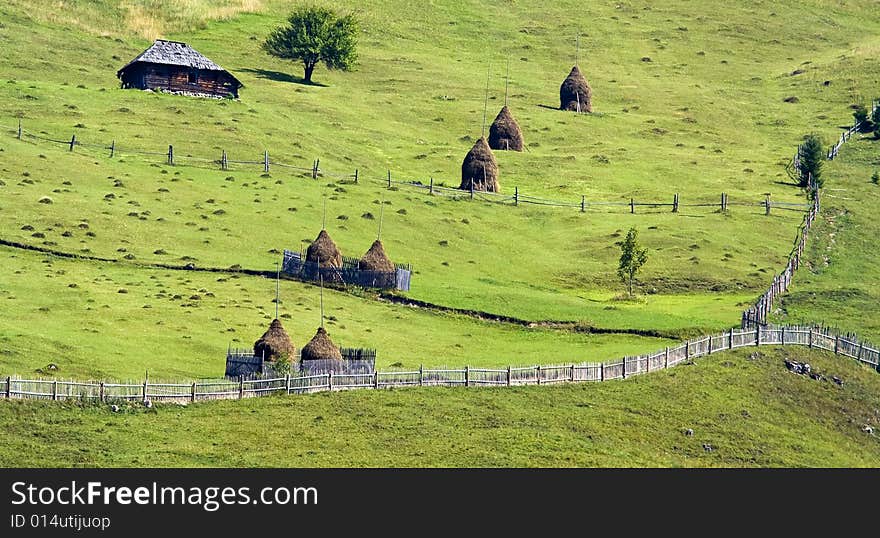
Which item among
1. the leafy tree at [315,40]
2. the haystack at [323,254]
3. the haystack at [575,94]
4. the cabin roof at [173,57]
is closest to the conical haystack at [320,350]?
the haystack at [323,254]

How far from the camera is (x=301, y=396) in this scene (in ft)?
225

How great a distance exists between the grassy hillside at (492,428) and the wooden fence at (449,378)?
1.84 feet

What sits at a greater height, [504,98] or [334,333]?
[504,98]

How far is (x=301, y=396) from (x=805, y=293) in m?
33.9

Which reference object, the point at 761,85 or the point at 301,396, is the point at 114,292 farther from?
the point at 761,85

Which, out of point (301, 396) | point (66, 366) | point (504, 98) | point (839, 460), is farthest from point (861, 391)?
point (504, 98)

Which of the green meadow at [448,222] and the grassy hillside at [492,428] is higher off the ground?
the green meadow at [448,222]

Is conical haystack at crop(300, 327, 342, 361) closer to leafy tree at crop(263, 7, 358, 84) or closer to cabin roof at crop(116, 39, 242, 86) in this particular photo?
cabin roof at crop(116, 39, 242, 86)

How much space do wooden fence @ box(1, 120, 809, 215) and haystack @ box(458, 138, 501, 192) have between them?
0.77 m

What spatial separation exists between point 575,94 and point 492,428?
78345 mm

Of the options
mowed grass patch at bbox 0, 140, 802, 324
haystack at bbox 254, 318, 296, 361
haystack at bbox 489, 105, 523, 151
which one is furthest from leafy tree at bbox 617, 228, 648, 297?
haystack at bbox 489, 105, 523, 151

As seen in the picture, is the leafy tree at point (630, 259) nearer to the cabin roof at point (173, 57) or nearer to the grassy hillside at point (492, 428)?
the grassy hillside at point (492, 428)

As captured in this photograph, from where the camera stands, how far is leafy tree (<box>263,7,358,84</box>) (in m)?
145

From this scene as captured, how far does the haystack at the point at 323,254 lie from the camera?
8869 centimetres
